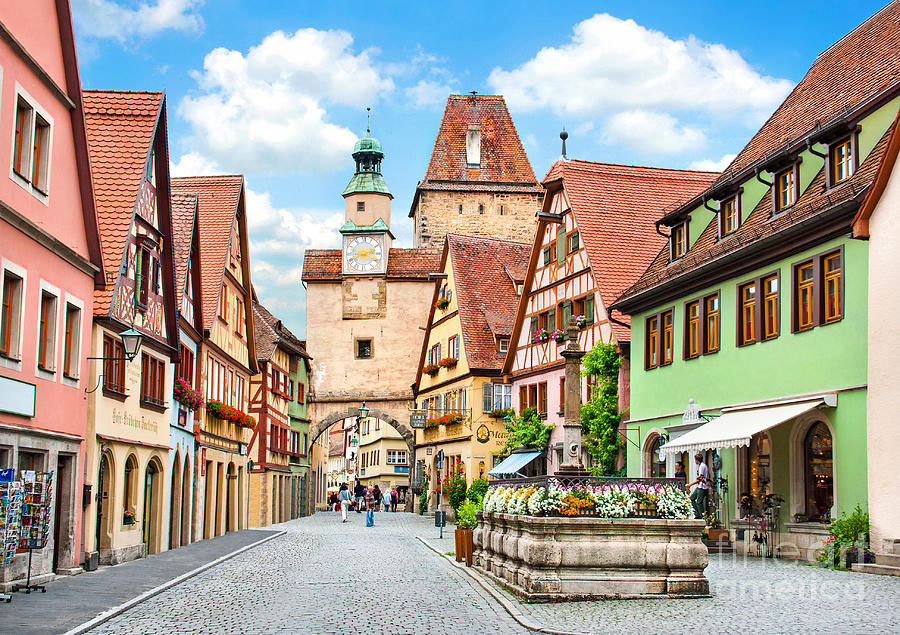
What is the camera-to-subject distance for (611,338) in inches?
1235

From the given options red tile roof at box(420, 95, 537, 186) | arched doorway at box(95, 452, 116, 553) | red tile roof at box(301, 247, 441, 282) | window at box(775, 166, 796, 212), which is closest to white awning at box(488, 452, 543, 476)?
window at box(775, 166, 796, 212)

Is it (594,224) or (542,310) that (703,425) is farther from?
(542,310)

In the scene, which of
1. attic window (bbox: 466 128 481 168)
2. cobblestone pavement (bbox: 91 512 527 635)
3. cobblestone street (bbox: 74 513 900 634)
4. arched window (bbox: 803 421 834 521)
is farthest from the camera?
attic window (bbox: 466 128 481 168)

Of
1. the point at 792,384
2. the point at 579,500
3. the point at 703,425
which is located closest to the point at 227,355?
the point at 703,425

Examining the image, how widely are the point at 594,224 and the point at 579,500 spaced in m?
20.6

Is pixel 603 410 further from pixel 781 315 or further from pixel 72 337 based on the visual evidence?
pixel 72 337

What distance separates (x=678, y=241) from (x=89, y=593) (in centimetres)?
1692

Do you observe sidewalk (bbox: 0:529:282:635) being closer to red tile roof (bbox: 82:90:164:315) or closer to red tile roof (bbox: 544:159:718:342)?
red tile roof (bbox: 82:90:164:315)

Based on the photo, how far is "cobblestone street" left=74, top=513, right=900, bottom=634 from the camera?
37.1 ft

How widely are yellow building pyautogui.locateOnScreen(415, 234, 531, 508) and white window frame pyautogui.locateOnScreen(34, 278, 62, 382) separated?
1025 inches

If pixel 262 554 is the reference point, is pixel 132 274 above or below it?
above

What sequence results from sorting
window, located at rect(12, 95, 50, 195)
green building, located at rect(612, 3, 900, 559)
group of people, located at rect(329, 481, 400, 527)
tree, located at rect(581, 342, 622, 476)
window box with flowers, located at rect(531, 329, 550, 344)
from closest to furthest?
window, located at rect(12, 95, 50, 195) < green building, located at rect(612, 3, 900, 559) < tree, located at rect(581, 342, 622, 476) < window box with flowers, located at rect(531, 329, 550, 344) < group of people, located at rect(329, 481, 400, 527)

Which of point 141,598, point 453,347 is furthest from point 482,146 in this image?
point 141,598

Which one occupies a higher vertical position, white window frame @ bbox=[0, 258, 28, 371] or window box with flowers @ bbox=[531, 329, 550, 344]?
window box with flowers @ bbox=[531, 329, 550, 344]
